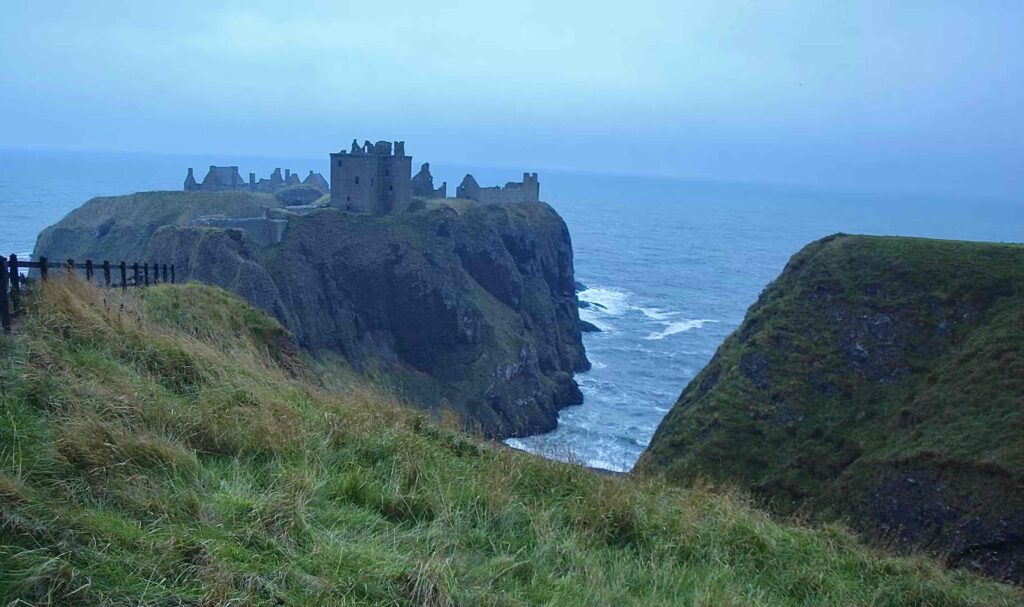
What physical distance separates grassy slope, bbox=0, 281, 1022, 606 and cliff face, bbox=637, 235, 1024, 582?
11.3m

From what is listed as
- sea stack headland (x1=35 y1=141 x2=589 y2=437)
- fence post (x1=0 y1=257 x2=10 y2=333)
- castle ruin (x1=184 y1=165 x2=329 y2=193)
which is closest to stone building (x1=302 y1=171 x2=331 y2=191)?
castle ruin (x1=184 y1=165 x2=329 y2=193)

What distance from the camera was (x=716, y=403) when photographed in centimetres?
3141

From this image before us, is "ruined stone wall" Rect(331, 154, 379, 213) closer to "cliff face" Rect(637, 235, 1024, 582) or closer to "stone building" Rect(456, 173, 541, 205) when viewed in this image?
"stone building" Rect(456, 173, 541, 205)

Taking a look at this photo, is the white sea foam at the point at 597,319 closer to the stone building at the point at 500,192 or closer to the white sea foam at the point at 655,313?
the white sea foam at the point at 655,313

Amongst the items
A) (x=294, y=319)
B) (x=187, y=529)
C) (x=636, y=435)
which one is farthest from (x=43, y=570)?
(x=636, y=435)

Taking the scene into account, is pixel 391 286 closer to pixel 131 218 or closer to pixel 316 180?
pixel 131 218

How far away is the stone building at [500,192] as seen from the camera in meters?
80.2

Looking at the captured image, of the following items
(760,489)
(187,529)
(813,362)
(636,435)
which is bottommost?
(636,435)

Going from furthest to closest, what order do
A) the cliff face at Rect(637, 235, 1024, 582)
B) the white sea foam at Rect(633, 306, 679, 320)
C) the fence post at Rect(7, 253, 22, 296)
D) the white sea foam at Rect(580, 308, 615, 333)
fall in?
the white sea foam at Rect(633, 306, 679, 320)
the white sea foam at Rect(580, 308, 615, 333)
the cliff face at Rect(637, 235, 1024, 582)
the fence post at Rect(7, 253, 22, 296)

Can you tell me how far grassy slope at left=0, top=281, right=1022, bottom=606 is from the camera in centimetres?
505

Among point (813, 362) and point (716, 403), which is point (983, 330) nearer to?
point (813, 362)

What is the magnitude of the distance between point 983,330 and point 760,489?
1282 cm

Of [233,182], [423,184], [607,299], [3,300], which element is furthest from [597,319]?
[3,300]

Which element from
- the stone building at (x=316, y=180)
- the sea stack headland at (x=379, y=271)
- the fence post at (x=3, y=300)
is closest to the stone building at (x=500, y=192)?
the sea stack headland at (x=379, y=271)
